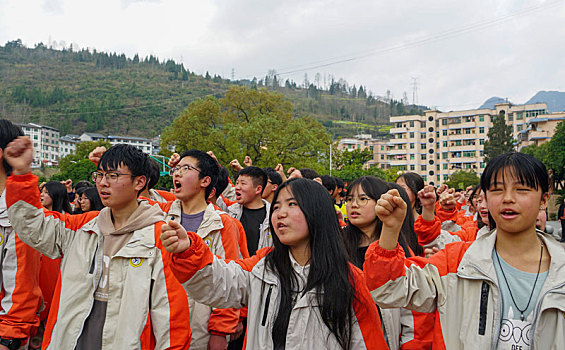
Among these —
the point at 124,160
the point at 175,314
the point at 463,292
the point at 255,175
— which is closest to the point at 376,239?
the point at 463,292

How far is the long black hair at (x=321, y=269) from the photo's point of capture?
2324 millimetres

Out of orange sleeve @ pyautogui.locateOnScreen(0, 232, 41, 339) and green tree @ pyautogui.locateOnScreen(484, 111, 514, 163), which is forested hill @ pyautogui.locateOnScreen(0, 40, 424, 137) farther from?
orange sleeve @ pyautogui.locateOnScreen(0, 232, 41, 339)

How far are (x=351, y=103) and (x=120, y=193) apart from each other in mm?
164530

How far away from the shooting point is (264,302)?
241 centimetres

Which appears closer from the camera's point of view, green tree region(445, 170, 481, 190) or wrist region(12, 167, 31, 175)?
wrist region(12, 167, 31, 175)

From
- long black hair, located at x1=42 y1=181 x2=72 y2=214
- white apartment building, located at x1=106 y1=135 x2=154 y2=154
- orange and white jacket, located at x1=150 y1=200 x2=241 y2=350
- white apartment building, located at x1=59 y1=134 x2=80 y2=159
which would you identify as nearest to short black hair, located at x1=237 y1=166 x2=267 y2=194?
orange and white jacket, located at x1=150 y1=200 x2=241 y2=350

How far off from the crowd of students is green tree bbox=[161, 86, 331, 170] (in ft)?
77.4

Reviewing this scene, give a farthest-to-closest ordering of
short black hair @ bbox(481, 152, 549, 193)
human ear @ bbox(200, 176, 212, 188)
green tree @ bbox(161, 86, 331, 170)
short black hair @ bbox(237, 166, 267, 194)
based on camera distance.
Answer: green tree @ bbox(161, 86, 331, 170), short black hair @ bbox(237, 166, 267, 194), human ear @ bbox(200, 176, 212, 188), short black hair @ bbox(481, 152, 549, 193)

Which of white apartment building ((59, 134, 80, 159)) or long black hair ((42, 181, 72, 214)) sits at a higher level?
white apartment building ((59, 134, 80, 159))

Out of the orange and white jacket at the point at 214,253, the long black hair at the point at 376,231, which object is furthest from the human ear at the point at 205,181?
the long black hair at the point at 376,231

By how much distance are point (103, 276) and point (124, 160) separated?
2.69 ft

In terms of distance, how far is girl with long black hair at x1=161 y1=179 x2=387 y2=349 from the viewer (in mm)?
2221

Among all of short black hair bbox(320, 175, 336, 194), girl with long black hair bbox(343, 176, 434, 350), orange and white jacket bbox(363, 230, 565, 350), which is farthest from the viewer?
short black hair bbox(320, 175, 336, 194)

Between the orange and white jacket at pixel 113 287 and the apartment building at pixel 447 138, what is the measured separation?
3092 inches
